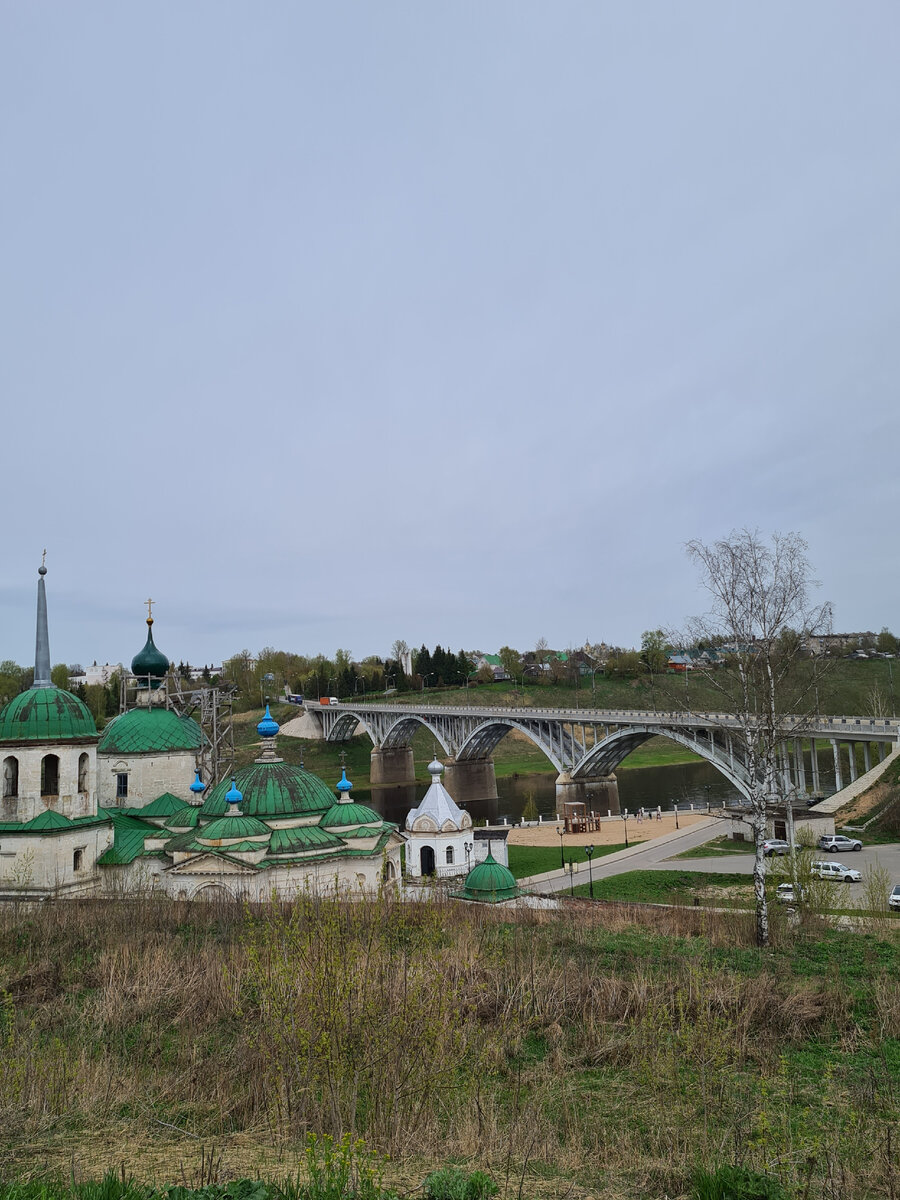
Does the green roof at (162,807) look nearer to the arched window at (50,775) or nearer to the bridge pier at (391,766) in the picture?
the arched window at (50,775)

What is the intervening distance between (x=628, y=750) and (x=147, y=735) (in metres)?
33.9

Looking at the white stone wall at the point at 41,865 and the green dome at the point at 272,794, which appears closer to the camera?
the white stone wall at the point at 41,865

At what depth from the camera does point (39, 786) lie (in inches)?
882

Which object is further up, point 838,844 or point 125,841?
point 125,841

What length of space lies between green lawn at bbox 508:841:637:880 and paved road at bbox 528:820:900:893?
1.37 m

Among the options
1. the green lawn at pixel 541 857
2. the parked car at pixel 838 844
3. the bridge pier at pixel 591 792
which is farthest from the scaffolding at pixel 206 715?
the parked car at pixel 838 844

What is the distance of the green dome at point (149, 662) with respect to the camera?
33.6 m

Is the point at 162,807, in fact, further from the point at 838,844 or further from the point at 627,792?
the point at 627,792

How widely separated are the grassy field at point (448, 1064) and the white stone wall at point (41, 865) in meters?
9.52

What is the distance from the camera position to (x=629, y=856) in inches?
1426

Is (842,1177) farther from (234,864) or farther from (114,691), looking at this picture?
(114,691)

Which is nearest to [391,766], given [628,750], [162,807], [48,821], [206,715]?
[628,750]

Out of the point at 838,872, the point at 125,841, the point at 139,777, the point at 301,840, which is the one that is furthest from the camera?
the point at 139,777

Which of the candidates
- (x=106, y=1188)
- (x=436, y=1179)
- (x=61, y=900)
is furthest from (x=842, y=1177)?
(x=61, y=900)
